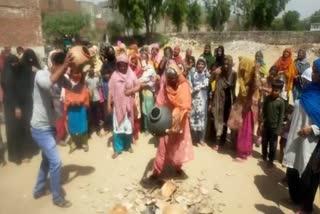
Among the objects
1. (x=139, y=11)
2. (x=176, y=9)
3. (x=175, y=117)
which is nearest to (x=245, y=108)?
(x=175, y=117)

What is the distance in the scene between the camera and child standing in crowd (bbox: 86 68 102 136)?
662 cm

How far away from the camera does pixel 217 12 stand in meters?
49.5

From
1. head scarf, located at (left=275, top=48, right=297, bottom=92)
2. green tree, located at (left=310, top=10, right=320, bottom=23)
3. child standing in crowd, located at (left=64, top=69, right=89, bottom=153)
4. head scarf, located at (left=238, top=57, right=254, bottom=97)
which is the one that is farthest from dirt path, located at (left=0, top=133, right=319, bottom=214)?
green tree, located at (left=310, top=10, right=320, bottom=23)

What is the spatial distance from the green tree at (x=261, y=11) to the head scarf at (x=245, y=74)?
41.3 metres

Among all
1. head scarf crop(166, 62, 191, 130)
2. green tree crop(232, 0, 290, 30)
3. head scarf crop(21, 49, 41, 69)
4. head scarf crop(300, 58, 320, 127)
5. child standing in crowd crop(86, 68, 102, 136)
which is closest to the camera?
head scarf crop(300, 58, 320, 127)

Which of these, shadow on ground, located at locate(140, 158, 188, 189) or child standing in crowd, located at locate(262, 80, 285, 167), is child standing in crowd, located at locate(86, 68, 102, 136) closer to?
shadow on ground, located at locate(140, 158, 188, 189)

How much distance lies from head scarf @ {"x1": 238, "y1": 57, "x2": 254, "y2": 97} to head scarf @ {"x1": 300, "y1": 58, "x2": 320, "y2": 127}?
1.65m

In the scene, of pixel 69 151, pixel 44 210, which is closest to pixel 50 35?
pixel 69 151

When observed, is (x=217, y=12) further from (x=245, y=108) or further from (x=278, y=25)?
(x=245, y=108)

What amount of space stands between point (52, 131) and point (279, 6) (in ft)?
151

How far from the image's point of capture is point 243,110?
18.6 feet

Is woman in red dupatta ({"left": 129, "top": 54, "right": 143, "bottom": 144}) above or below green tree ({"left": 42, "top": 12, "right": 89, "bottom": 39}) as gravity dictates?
below

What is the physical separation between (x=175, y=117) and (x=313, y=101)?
5.64ft

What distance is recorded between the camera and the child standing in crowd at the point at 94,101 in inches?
261
